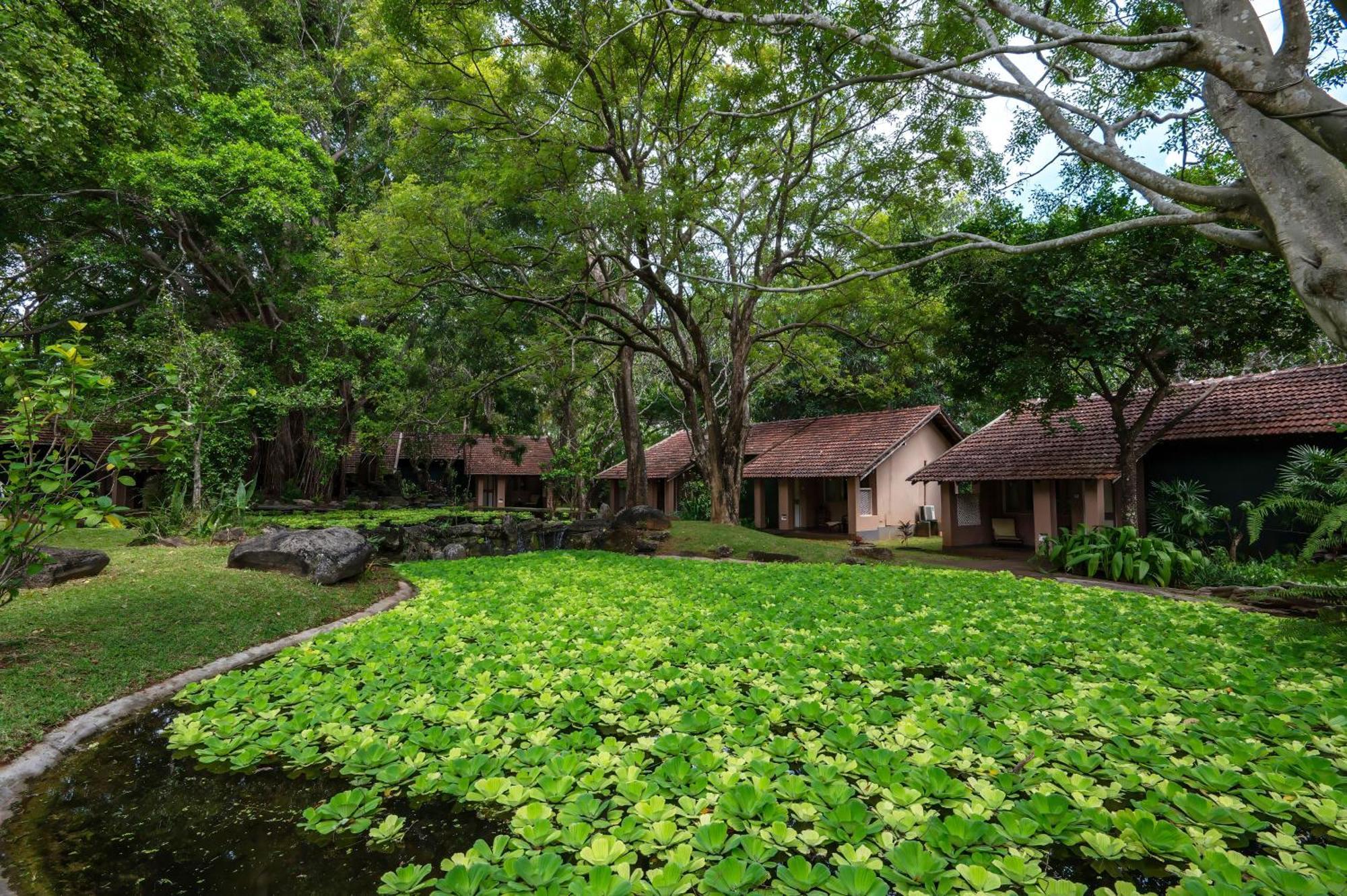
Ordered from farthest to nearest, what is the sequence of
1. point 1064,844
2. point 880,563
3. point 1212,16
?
point 880,563, point 1212,16, point 1064,844

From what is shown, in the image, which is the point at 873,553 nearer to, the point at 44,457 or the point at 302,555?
the point at 302,555

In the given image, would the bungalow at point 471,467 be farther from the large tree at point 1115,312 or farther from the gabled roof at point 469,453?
the large tree at point 1115,312

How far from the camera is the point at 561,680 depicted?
447 cm

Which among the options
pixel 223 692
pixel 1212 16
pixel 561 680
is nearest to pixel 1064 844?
pixel 561 680

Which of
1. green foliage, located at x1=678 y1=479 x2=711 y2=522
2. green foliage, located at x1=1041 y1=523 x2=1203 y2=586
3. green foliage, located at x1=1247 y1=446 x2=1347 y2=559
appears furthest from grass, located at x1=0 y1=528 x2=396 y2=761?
green foliage, located at x1=678 y1=479 x2=711 y2=522

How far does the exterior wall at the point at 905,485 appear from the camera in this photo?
19.2 m

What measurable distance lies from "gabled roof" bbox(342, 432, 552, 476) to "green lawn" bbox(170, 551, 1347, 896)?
78.5ft

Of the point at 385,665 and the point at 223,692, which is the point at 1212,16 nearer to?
the point at 385,665

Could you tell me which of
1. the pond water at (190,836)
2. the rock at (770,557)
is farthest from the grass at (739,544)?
the pond water at (190,836)

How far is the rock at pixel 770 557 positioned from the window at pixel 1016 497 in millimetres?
7826

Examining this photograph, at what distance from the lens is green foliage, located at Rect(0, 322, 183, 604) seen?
3961 millimetres

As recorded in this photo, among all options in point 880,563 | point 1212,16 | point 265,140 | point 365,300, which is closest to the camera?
point 1212,16

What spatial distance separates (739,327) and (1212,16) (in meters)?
11.0

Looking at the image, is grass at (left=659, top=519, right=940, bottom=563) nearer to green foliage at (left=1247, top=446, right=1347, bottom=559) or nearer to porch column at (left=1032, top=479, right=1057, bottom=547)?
porch column at (left=1032, top=479, right=1057, bottom=547)
